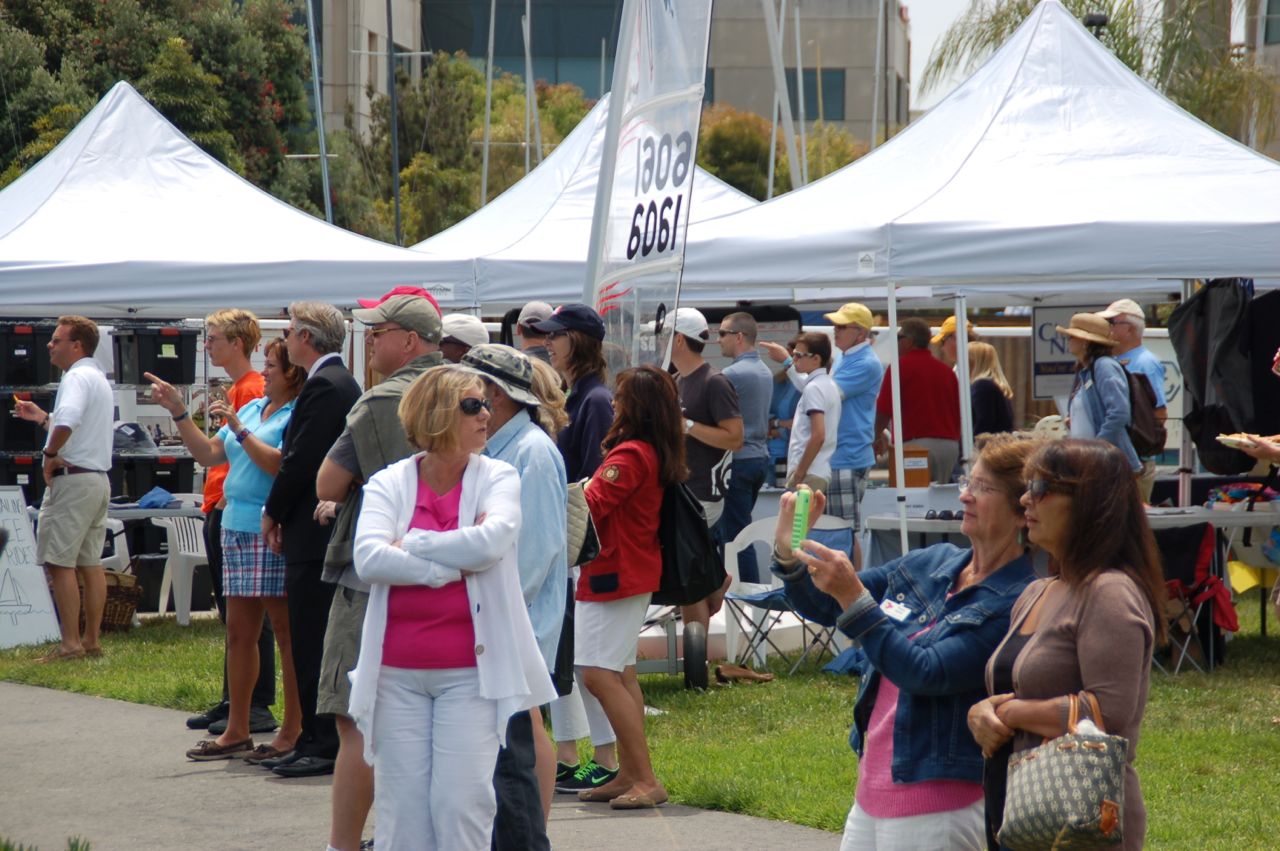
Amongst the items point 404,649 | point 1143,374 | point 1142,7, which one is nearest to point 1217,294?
point 1143,374

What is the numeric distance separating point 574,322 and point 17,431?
790 cm

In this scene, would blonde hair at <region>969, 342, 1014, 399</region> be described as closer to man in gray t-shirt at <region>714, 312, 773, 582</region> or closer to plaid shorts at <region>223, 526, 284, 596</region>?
man in gray t-shirt at <region>714, 312, 773, 582</region>

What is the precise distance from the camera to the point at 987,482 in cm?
370

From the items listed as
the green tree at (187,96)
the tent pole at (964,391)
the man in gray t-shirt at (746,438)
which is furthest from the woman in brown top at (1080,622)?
the green tree at (187,96)

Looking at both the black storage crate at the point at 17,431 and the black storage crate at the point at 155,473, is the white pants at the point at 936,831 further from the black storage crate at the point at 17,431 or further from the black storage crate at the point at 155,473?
the black storage crate at the point at 155,473

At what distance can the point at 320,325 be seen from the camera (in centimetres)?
687

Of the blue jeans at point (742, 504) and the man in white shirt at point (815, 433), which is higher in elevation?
the man in white shirt at point (815, 433)

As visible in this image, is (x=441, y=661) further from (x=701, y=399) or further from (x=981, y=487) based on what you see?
(x=701, y=399)

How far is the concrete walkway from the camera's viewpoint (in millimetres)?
6113

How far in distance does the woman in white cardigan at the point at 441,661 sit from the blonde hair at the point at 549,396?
2.93 feet

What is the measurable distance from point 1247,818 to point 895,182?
17.2 feet

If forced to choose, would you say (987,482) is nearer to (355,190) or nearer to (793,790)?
(793,790)

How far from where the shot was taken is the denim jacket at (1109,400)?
9281 millimetres

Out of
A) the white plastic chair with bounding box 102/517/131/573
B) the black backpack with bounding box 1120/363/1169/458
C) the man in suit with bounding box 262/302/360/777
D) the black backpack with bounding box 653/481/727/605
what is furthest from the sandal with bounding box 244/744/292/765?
the white plastic chair with bounding box 102/517/131/573
